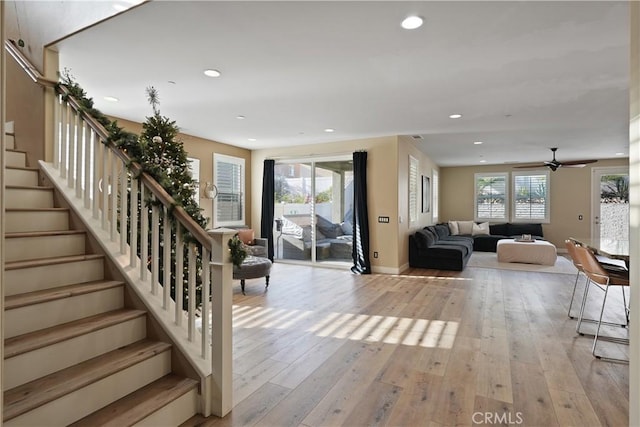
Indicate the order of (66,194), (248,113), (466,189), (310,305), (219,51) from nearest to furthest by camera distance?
(66,194)
(219,51)
(310,305)
(248,113)
(466,189)

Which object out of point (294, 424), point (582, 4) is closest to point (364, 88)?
point (582, 4)

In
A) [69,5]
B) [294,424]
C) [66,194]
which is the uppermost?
[69,5]

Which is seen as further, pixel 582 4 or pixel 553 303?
pixel 553 303

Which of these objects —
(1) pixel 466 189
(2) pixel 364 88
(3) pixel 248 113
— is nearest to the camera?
(2) pixel 364 88

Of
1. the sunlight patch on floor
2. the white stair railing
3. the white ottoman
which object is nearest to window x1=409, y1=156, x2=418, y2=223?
the white ottoman

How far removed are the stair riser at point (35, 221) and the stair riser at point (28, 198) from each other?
0.50 ft

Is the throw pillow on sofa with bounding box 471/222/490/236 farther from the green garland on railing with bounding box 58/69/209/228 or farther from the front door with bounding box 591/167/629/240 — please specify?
the green garland on railing with bounding box 58/69/209/228

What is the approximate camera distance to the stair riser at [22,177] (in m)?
2.58

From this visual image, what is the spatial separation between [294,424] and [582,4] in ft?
10.6

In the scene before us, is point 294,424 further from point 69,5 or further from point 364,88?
point 69,5

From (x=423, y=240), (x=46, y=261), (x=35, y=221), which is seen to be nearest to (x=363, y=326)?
(x=46, y=261)

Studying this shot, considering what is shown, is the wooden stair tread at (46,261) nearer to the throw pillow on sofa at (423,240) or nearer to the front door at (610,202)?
the throw pillow on sofa at (423,240)

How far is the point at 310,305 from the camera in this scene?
430 centimetres

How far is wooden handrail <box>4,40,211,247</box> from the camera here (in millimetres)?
2070
